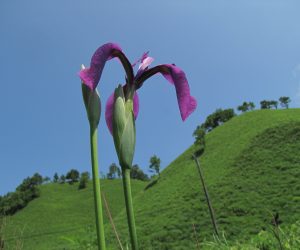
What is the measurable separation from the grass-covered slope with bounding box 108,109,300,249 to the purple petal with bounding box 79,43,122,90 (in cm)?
2612

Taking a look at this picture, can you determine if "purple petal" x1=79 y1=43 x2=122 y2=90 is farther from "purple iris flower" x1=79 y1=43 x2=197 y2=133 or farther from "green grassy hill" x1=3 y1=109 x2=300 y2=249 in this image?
"green grassy hill" x1=3 y1=109 x2=300 y2=249

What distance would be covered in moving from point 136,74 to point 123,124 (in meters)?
0.18

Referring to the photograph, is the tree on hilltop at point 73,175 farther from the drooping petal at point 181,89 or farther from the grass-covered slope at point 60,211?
the drooping petal at point 181,89

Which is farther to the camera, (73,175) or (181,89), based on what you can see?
(73,175)

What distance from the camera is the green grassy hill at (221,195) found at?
31.3 m

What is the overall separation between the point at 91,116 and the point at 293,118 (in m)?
51.8

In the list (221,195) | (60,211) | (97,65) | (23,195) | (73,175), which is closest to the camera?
(97,65)

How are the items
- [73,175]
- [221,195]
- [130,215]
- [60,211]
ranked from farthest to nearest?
[73,175]
[60,211]
[221,195]
[130,215]

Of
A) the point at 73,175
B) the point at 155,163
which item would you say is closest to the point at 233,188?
the point at 155,163

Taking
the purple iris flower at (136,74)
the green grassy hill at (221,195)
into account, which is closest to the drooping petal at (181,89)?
the purple iris flower at (136,74)

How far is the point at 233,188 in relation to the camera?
38812 mm

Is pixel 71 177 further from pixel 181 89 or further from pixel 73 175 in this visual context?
pixel 181 89

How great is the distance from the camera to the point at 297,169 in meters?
37.6

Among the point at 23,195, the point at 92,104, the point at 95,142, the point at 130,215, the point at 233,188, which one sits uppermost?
the point at 23,195
